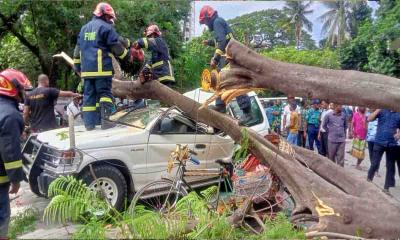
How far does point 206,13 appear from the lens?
674 centimetres

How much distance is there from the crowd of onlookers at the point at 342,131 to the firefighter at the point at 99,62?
3143 mm

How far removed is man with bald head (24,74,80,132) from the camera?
7.82m

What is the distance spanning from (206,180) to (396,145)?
3.67 m

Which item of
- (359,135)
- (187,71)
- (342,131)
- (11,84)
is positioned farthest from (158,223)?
(187,71)

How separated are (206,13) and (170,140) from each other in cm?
197

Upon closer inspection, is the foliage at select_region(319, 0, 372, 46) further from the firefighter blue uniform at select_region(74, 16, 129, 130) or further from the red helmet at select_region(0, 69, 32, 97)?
the red helmet at select_region(0, 69, 32, 97)

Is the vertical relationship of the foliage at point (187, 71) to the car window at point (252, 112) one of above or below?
above

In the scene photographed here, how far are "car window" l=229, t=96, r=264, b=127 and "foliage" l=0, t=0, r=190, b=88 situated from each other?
24.1 feet

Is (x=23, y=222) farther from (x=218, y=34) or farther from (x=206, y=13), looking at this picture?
(x=206, y=13)

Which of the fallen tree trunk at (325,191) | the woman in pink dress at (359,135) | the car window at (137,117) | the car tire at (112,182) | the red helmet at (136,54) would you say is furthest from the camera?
the woman in pink dress at (359,135)

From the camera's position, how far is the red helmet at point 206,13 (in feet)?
22.1

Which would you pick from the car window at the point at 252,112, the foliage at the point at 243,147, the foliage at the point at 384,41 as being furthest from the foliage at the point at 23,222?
the foliage at the point at 384,41

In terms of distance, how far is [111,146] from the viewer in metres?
5.98

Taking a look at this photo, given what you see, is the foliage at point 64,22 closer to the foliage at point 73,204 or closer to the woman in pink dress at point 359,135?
the woman in pink dress at point 359,135
